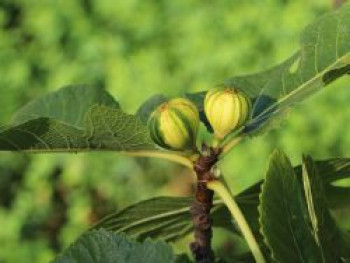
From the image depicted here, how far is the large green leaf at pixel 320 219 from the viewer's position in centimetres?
62

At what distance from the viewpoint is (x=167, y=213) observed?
0.79 metres

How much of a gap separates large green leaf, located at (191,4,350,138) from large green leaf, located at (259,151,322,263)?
112mm

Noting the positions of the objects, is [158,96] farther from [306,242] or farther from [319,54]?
[306,242]

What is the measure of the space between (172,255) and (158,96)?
340mm

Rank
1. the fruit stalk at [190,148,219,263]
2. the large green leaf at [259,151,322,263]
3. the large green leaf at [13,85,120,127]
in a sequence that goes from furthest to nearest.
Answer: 1. the large green leaf at [13,85,120,127]
2. the fruit stalk at [190,148,219,263]
3. the large green leaf at [259,151,322,263]

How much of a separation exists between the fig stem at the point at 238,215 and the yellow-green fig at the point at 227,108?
5 cm

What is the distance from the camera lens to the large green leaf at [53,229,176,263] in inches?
23.2

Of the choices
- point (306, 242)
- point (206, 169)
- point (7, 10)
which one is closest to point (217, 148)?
point (206, 169)

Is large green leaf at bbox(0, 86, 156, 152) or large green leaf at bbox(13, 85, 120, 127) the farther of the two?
large green leaf at bbox(13, 85, 120, 127)

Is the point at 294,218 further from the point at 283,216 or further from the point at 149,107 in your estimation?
the point at 149,107

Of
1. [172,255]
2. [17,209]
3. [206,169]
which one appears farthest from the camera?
[17,209]

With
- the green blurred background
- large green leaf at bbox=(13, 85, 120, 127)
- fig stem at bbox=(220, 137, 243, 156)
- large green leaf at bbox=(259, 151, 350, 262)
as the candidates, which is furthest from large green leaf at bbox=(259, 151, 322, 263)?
the green blurred background

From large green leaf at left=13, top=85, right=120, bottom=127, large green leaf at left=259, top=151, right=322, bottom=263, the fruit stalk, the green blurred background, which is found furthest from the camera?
the green blurred background

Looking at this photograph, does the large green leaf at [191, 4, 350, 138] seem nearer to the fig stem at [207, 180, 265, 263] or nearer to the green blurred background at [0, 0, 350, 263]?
the fig stem at [207, 180, 265, 263]
